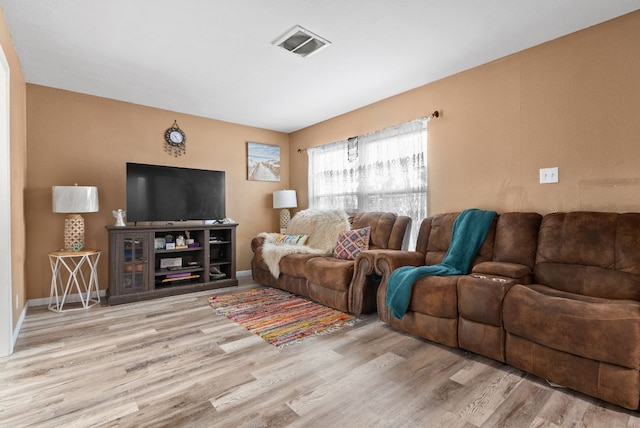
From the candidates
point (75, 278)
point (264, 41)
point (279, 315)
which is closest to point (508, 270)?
point (279, 315)

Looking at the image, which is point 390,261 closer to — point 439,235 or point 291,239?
point 439,235

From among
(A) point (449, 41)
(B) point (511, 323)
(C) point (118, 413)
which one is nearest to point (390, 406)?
(B) point (511, 323)

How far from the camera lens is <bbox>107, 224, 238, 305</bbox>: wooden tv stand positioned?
3.59 meters

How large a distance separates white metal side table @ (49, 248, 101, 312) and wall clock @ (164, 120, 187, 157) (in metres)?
1.61

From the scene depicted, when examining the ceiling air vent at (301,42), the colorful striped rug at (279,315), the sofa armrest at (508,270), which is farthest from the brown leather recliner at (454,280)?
the ceiling air vent at (301,42)

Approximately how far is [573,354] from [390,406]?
105 centimetres

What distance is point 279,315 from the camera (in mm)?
3088

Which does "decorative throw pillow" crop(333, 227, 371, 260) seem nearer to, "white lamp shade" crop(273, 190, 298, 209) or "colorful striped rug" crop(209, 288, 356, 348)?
"colorful striped rug" crop(209, 288, 356, 348)

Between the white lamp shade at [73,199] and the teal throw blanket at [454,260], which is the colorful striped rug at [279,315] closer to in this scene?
the teal throw blanket at [454,260]

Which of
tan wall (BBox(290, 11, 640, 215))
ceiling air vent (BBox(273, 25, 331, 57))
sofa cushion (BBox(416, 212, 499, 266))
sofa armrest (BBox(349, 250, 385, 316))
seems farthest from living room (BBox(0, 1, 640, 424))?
ceiling air vent (BBox(273, 25, 331, 57))

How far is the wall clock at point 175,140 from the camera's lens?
14.3 feet

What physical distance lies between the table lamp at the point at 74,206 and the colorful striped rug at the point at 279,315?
5.12ft

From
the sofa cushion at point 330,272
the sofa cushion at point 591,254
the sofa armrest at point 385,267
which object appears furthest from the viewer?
the sofa cushion at point 330,272

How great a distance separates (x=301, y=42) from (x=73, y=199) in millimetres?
2767
